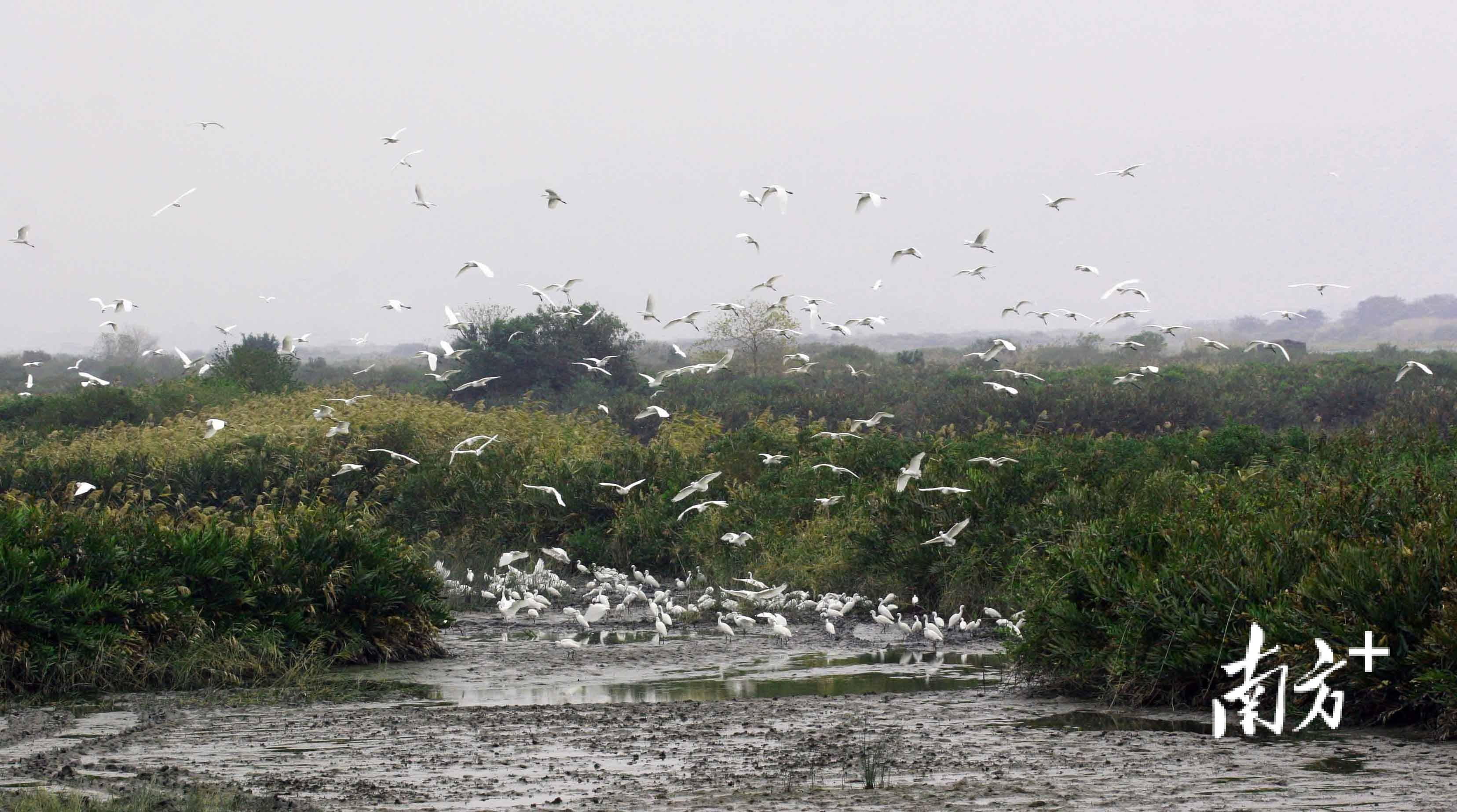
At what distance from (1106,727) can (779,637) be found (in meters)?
5.73

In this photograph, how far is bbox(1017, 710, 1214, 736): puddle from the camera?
27.4 feet

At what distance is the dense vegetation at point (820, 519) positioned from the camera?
8.70m

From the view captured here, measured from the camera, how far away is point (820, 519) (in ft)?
58.0

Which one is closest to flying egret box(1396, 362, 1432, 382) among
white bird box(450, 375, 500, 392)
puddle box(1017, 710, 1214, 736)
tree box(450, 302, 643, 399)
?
puddle box(1017, 710, 1214, 736)

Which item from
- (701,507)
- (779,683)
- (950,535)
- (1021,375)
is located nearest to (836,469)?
(701,507)

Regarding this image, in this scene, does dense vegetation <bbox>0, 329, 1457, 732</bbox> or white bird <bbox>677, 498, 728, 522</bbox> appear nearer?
dense vegetation <bbox>0, 329, 1457, 732</bbox>

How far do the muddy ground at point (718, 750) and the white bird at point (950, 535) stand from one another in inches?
73.9

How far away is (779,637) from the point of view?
1407 centimetres

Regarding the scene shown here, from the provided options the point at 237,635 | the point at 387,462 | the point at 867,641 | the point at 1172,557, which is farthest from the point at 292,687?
the point at 387,462

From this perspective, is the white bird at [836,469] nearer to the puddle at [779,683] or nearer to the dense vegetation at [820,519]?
the dense vegetation at [820,519]

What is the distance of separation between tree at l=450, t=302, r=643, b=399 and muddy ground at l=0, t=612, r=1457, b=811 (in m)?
32.0

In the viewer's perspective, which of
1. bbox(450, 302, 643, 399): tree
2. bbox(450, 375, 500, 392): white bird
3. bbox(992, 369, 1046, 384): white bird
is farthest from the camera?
bbox(450, 302, 643, 399): tree

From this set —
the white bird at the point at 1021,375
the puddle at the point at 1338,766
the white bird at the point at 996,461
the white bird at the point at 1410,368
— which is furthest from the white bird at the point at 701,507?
the puddle at the point at 1338,766

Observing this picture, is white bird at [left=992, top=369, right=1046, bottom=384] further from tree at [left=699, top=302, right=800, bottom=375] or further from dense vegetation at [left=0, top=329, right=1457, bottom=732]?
tree at [left=699, top=302, right=800, bottom=375]
